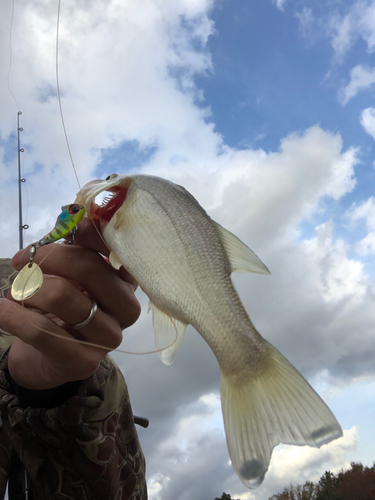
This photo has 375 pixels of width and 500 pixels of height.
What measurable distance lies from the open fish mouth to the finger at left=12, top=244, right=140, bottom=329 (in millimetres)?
244

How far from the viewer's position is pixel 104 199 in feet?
4.99

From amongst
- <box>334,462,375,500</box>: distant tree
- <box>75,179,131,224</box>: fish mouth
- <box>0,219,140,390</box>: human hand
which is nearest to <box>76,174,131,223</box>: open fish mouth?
<box>75,179,131,224</box>: fish mouth

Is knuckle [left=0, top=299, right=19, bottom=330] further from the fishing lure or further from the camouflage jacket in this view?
the camouflage jacket

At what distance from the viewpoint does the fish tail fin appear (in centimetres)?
93

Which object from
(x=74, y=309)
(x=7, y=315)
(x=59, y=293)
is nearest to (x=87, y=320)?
(x=74, y=309)

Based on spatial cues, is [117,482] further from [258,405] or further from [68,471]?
[258,405]

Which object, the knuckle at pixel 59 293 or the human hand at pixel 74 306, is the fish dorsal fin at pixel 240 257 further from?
the knuckle at pixel 59 293

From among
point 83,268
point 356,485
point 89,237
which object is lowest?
point 356,485

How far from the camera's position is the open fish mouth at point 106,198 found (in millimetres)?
1446

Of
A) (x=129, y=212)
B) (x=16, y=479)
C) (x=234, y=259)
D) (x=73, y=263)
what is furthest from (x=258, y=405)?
(x=16, y=479)

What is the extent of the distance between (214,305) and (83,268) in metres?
0.76

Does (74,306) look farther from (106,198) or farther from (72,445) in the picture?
(72,445)

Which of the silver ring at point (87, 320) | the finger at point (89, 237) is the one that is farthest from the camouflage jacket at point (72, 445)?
the finger at point (89, 237)

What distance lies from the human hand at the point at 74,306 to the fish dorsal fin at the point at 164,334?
1.44 ft
